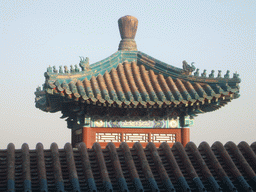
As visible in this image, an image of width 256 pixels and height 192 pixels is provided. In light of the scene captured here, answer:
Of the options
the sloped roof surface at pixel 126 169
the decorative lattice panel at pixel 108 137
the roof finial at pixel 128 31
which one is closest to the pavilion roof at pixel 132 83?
the roof finial at pixel 128 31

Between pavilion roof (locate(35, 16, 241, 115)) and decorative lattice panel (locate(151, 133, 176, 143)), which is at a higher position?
pavilion roof (locate(35, 16, 241, 115))

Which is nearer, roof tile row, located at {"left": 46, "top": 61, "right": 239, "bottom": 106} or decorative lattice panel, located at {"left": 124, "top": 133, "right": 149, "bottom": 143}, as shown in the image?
roof tile row, located at {"left": 46, "top": 61, "right": 239, "bottom": 106}

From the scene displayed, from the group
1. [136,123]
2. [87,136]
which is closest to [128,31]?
[136,123]

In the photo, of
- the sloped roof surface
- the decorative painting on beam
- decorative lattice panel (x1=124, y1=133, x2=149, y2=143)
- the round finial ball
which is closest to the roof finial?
the round finial ball

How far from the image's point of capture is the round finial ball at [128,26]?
14.5 meters

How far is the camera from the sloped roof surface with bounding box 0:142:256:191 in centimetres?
840

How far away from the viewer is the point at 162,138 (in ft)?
44.5

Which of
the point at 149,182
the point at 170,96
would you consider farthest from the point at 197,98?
the point at 149,182

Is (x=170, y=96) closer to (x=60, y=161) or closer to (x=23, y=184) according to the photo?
(x=60, y=161)

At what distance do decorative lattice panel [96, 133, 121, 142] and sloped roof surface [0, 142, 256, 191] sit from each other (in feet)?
12.1

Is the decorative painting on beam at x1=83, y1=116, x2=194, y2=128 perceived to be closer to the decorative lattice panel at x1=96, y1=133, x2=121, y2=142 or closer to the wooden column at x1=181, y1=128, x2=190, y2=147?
the wooden column at x1=181, y1=128, x2=190, y2=147

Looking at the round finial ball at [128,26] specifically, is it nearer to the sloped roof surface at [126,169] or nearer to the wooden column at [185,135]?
the wooden column at [185,135]

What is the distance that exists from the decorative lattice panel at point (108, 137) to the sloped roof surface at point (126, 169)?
370 cm

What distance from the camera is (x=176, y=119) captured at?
13.7m
